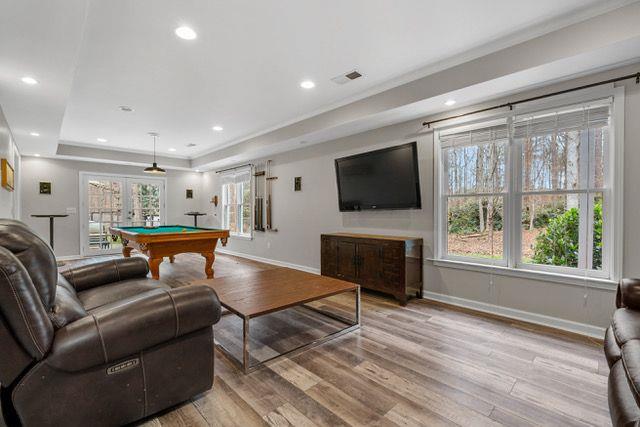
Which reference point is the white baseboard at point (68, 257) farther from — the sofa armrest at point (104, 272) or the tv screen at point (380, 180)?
the tv screen at point (380, 180)

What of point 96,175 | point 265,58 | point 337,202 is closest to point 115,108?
point 265,58

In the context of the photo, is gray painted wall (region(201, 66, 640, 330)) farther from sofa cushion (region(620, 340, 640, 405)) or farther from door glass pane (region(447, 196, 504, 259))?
sofa cushion (region(620, 340, 640, 405))

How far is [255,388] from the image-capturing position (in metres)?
1.93

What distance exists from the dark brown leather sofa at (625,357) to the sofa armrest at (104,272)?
3.17 meters

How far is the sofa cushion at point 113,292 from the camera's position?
210cm

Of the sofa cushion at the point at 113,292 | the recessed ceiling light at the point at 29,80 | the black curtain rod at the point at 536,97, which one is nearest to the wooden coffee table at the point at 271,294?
the sofa cushion at the point at 113,292

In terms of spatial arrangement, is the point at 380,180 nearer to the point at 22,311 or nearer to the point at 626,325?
the point at 626,325

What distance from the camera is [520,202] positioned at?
124 inches

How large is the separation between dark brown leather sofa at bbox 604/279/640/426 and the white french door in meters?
8.67

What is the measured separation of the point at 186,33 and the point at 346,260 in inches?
120

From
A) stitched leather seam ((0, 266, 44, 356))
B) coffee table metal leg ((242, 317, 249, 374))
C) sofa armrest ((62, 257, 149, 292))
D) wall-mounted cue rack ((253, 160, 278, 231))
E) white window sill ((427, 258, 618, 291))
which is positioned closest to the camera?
stitched leather seam ((0, 266, 44, 356))

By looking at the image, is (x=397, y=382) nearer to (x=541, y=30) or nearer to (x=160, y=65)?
(x=541, y=30)

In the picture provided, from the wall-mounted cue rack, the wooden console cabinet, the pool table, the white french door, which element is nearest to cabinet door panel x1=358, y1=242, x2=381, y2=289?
the wooden console cabinet

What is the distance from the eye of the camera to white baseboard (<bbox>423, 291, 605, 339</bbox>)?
271 cm
